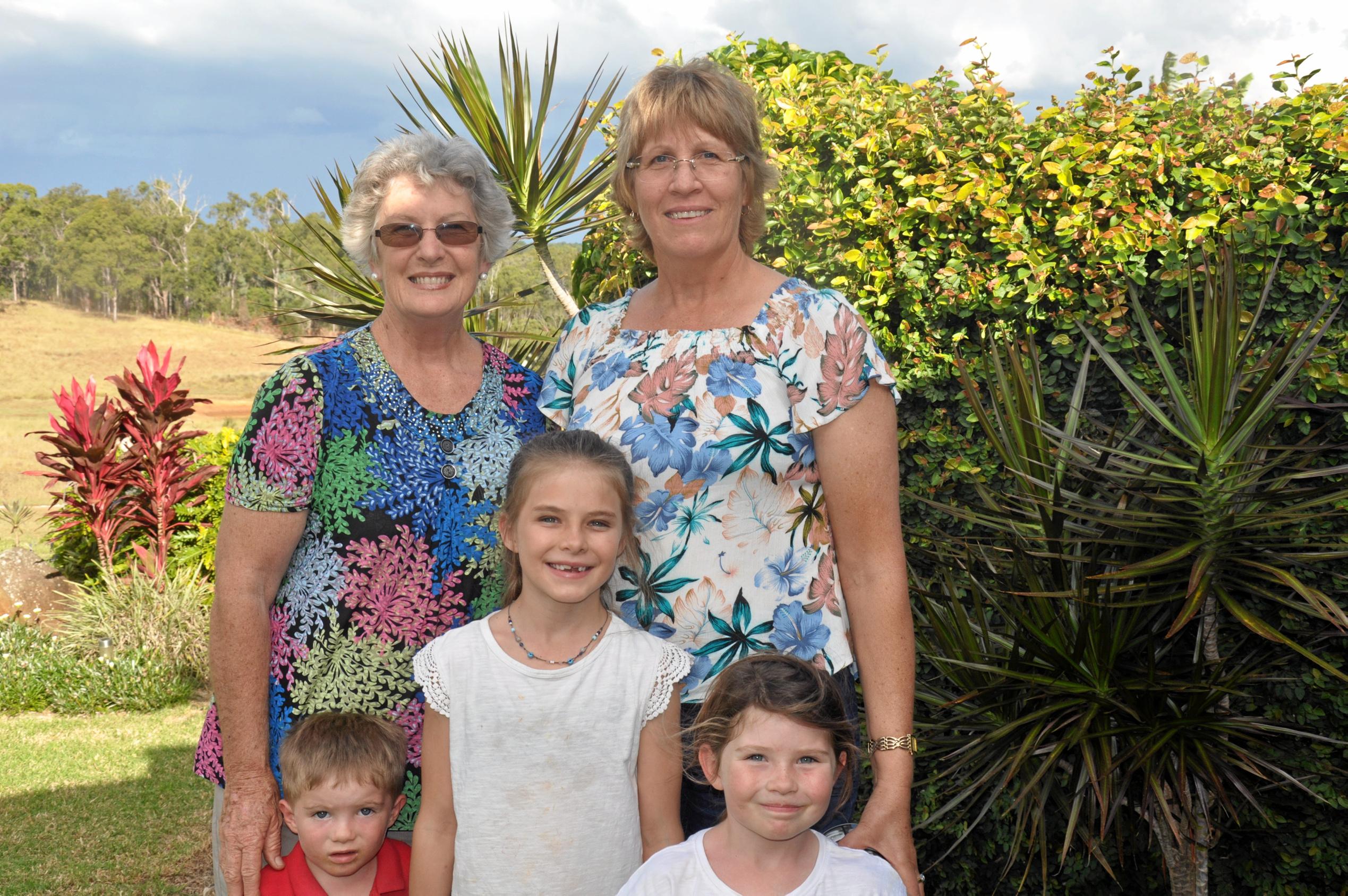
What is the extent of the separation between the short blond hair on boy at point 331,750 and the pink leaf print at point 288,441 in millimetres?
535

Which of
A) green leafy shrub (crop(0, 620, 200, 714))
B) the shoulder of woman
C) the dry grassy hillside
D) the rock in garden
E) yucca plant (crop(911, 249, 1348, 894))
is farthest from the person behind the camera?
the dry grassy hillside

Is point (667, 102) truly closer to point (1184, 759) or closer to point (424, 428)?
point (424, 428)

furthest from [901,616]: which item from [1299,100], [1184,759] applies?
[1299,100]

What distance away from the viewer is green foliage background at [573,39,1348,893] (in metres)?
3.54

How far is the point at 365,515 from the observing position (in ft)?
7.26

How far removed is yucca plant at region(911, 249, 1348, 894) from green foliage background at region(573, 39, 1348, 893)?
0.46ft

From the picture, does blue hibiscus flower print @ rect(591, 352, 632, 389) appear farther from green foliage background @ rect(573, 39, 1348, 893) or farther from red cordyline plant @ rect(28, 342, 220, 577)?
red cordyline plant @ rect(28, 342, 220, 577)

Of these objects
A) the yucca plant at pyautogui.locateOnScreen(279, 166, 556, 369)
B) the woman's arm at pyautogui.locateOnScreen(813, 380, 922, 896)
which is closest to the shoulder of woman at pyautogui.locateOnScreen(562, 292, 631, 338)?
the woman's arm at pyautogui.locateOnScreen(813, 380, 922, 896)

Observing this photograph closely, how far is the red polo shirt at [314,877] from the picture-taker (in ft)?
7.48

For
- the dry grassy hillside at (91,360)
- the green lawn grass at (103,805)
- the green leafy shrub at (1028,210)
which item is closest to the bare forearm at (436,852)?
the green leafy shrub at (1028,210)

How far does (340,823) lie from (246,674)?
0.41m

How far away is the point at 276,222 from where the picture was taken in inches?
3130

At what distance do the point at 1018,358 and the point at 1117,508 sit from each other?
66 cm

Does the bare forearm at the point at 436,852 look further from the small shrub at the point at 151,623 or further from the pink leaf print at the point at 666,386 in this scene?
the small shrub at the point at 151,623
